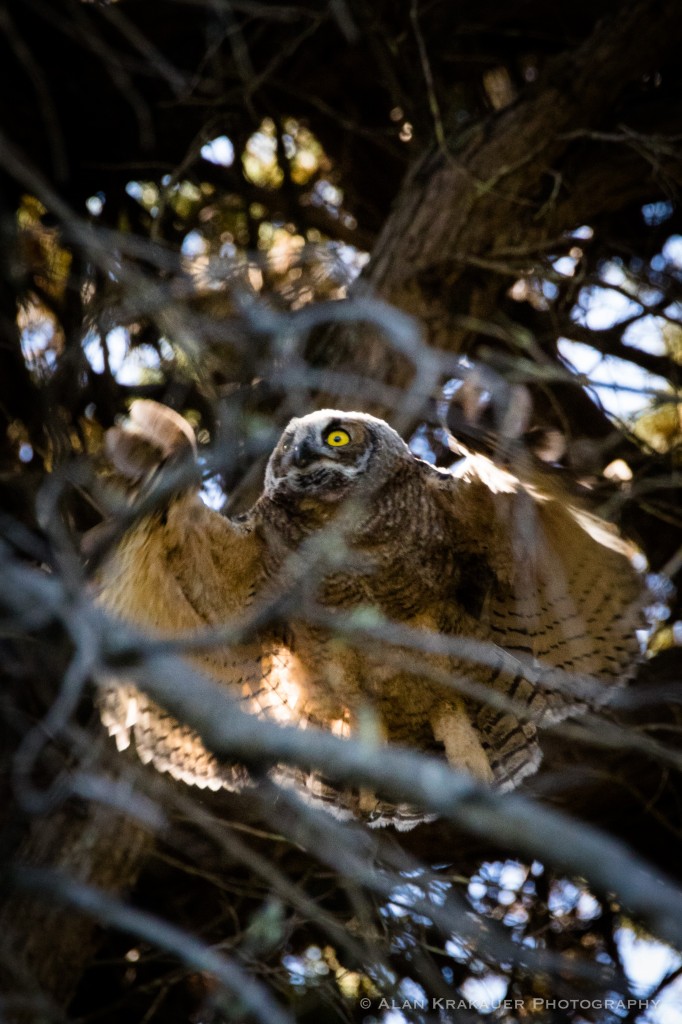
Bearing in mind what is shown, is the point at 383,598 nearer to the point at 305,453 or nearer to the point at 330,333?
the point at 305,453

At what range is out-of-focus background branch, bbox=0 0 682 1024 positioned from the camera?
11.1ft

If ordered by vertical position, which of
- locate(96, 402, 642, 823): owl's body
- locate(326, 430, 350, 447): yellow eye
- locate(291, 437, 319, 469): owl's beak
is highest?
locate(326, 430, 350, 447): yellow eye

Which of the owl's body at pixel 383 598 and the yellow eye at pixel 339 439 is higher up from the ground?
the yellow eye at pixel 339 439

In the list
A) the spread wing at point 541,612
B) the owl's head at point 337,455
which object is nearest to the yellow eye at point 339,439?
the owl's head at point 337,455

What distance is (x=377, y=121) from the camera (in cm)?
480

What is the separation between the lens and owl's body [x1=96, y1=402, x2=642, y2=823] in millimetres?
3156

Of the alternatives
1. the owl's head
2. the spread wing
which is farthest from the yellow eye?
the spread wing

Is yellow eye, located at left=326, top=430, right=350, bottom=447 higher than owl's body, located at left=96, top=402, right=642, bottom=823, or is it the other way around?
yellow eye, located at left=326, top=430, right=350, bottom=447

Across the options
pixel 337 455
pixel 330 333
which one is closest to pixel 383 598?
pixel 337 455

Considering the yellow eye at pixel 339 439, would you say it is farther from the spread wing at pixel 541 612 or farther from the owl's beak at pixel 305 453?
the spread wing at pixel 541 612

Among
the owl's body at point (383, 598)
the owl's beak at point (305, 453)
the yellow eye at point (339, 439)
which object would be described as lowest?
the owl's body at point (383, 598)

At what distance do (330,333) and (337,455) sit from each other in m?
0.87

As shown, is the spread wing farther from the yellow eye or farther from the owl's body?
the yellow eye

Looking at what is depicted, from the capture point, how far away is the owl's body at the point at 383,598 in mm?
3156
